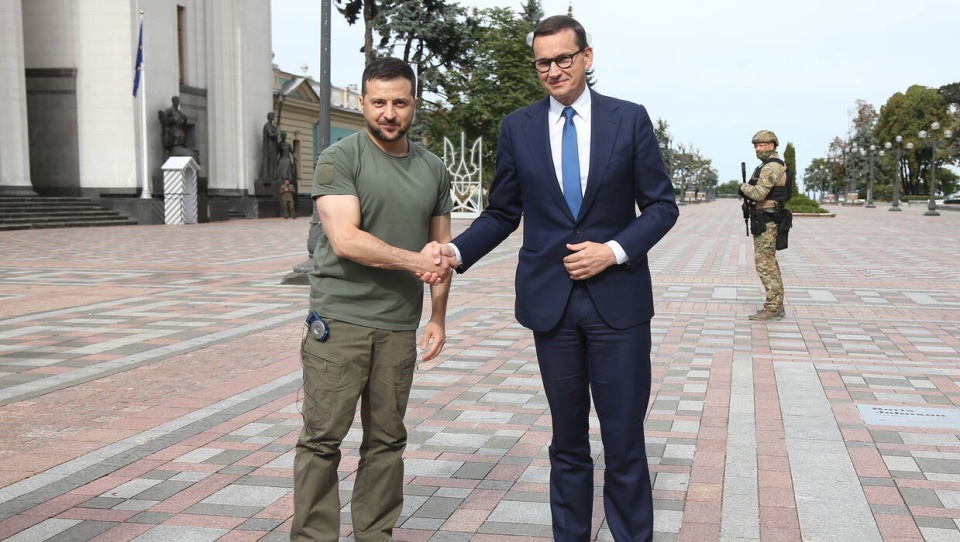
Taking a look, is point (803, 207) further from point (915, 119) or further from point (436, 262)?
point (915, 119)

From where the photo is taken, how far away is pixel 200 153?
123 ft

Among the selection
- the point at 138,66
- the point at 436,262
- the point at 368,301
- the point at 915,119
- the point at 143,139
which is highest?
the point at 915,119

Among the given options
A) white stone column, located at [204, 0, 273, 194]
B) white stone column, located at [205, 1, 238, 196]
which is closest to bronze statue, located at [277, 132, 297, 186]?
white stone column, located at [204, 0, 273, 194]

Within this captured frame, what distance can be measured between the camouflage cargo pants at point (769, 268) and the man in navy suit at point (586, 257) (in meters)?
7.16

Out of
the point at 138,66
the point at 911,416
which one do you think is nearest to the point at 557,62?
the point at 911,416

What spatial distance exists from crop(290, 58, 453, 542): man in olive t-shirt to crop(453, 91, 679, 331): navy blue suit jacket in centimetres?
33

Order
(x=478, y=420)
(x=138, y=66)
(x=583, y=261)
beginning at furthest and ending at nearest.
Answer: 1. (x=138, y=66)
2. (x=478, y=420)
3. (x=583, y=261)

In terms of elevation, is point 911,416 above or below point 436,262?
below

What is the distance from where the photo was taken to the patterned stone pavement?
400 cm

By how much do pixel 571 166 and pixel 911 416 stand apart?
3.64 meters

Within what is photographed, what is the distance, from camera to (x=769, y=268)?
10211mm

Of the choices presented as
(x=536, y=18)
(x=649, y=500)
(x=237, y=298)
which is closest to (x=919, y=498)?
(x=649, y=500)

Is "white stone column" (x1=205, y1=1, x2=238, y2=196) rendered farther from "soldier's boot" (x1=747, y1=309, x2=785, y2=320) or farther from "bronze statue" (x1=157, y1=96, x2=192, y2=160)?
"soldier's boot" (x1=747, y1=309, x2=785, y2=320)

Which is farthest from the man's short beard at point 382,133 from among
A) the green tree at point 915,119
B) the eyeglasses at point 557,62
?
the green tree at point 915,119
